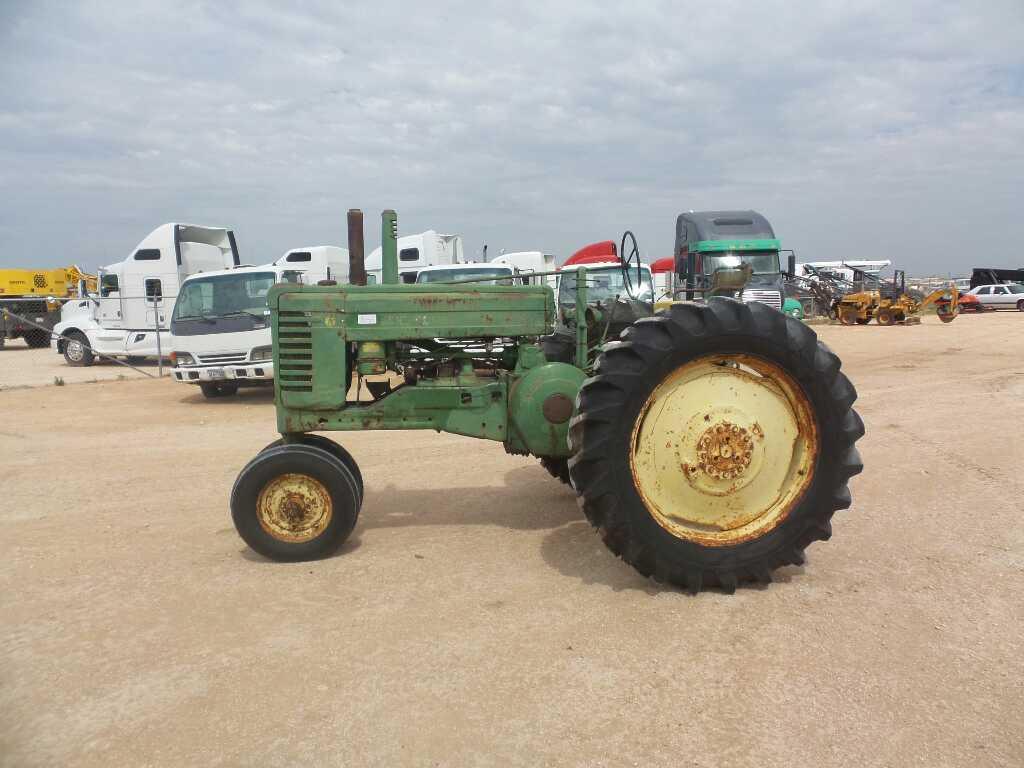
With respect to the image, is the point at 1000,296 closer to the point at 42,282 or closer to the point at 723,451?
the point at 723,451

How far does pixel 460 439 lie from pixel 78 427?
15.5 feet

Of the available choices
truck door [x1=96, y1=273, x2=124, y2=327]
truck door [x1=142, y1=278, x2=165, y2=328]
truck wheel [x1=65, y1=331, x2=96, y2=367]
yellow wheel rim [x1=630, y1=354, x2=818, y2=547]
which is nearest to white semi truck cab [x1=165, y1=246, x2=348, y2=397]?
truck door [x1=142, y1=278, x2=165, y2=328]

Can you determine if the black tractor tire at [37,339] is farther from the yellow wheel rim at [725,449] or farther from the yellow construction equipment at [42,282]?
the yellow wheel rim at [725,449]

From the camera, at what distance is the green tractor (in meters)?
3.52

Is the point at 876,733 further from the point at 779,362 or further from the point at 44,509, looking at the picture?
the point at 44,509

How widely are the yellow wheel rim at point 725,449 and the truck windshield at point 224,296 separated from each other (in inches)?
320

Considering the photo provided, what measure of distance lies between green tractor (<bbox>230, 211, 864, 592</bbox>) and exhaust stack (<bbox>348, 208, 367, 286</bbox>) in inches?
0.7

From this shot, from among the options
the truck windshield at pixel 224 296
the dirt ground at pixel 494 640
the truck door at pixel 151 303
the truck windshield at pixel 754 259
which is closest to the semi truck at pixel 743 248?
the truck windshield at pixel 754 259

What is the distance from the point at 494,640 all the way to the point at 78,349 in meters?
17.9

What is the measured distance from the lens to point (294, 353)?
14.1 ft

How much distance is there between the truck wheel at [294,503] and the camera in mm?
4094

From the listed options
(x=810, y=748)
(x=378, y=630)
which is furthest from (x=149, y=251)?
(x=810, y=748)

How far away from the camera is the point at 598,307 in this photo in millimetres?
5082

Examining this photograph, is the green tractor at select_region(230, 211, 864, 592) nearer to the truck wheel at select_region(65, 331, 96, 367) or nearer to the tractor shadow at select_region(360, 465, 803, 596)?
the tractor shadow at select_region(360, 465, 803, 596)
